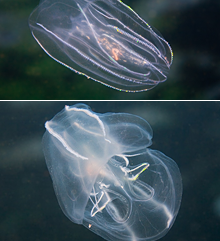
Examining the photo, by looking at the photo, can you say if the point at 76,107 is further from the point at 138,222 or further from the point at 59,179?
the point at 138,222

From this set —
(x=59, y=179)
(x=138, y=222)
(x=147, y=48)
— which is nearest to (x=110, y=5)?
(x=147, y=48)

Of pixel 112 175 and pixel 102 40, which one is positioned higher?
pixel 102 40

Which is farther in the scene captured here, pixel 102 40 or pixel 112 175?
pixel 112 175

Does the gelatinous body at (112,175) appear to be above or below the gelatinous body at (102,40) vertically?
below

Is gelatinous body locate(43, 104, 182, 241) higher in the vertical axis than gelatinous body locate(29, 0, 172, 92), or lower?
lower
